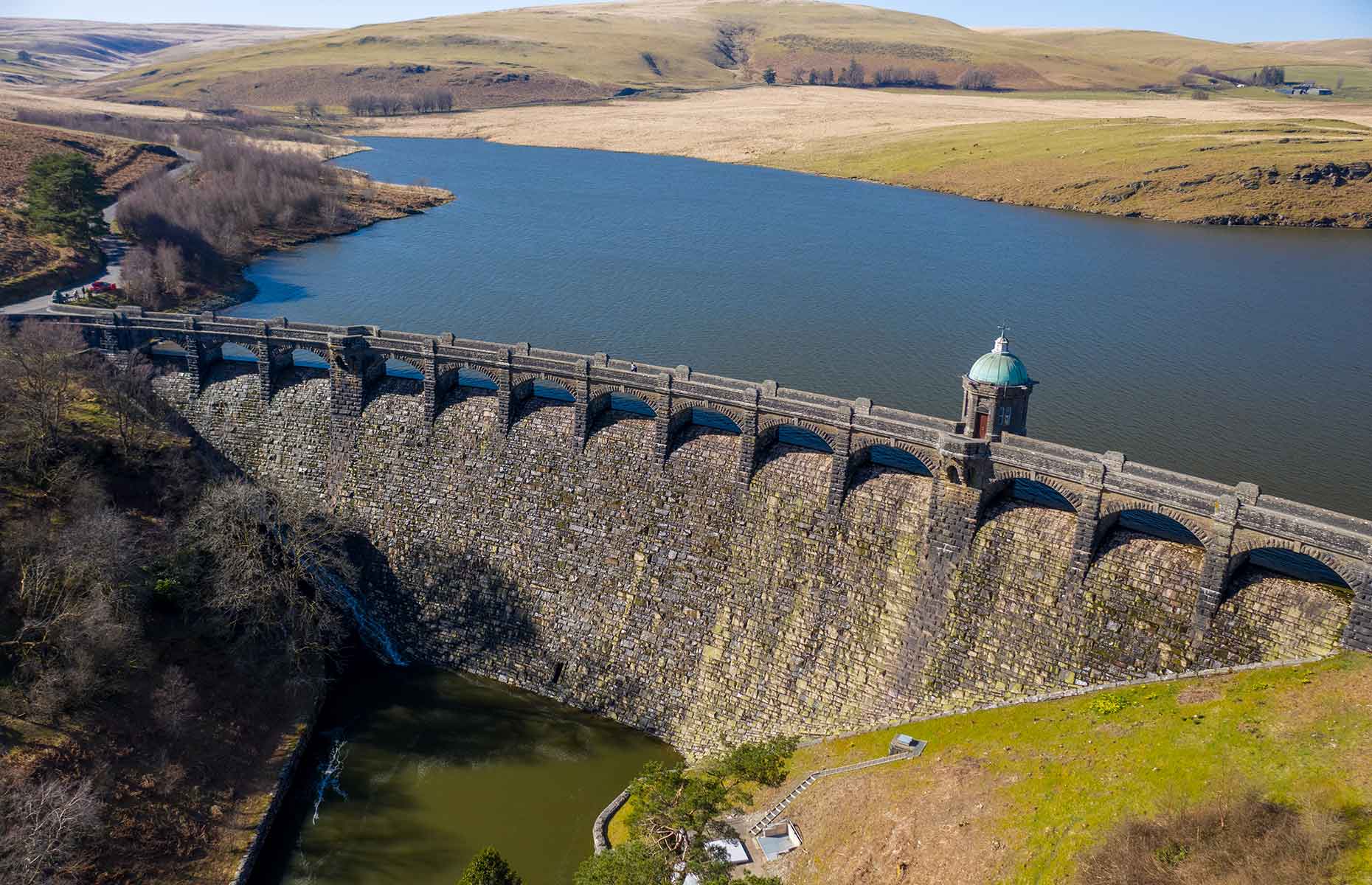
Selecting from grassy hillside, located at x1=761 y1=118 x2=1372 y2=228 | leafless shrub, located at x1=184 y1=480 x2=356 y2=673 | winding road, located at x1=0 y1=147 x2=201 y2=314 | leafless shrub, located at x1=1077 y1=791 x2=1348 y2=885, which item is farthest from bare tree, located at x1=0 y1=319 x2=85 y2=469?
grassy hillside, located at x1=761 y1=118 x2=1372 y2=228

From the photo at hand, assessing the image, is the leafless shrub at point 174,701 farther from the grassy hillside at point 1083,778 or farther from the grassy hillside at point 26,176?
the grassy hillside at point 26,176

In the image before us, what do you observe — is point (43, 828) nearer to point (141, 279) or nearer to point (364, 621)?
point (364, 621)

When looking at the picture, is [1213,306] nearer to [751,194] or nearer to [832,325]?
[832,325]

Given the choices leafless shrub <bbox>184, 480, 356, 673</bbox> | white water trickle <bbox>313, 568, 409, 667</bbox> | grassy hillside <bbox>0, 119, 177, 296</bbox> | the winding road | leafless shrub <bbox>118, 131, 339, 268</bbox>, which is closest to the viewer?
leafless shrub <bbox>184, 480, 356, 673</bbox>

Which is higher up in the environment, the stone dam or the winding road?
the winding road

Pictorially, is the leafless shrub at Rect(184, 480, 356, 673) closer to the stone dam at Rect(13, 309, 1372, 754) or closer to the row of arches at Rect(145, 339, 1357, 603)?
the stone dam at Rect(13, 309, 1372, 754)

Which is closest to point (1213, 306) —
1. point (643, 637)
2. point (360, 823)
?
point (643, 637)

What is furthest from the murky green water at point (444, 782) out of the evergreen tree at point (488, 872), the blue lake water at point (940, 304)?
the blue lake water at point (940, 304)
